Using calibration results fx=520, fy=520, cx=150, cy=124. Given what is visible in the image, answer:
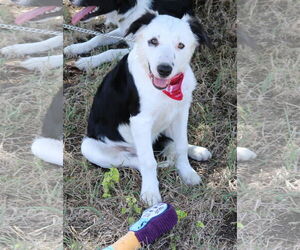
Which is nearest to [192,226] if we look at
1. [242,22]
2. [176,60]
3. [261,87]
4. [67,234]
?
[67,234]

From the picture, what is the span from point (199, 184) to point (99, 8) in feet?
6.21

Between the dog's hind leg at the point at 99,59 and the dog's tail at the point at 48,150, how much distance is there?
1.21 m

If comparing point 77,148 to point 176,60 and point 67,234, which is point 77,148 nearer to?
point 67,234

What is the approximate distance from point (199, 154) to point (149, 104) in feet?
2.25

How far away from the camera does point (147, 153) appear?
313 centimetres

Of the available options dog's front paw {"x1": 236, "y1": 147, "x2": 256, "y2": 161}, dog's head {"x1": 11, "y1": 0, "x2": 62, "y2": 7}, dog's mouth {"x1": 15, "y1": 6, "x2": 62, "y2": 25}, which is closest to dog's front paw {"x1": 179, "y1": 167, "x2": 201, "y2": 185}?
dog's front paw {"x1": 236, "y1": 147, "x2": 256, "y2": 161}

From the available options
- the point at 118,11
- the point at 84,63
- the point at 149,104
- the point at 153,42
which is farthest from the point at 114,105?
the point at 118,11

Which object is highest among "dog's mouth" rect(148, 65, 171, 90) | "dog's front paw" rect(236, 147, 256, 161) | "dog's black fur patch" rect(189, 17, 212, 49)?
"dog's black fur patch" rect(189, 17, 212, 49)

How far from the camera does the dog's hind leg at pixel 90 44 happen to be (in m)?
4.67

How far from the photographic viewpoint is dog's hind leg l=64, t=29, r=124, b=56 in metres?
4.67

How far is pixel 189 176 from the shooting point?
332cm

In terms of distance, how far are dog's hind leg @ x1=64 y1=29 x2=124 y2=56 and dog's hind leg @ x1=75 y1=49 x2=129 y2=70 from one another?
0.78ft

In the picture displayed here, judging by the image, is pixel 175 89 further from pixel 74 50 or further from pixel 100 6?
pixel 74 50

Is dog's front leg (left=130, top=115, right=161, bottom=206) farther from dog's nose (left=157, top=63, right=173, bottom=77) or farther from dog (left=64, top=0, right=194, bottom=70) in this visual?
dog (left=64, top=0, right=194, bottom=70)
